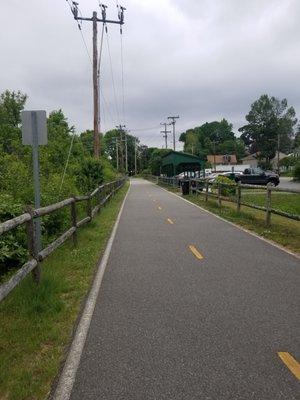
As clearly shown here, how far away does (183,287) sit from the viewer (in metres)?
8.41

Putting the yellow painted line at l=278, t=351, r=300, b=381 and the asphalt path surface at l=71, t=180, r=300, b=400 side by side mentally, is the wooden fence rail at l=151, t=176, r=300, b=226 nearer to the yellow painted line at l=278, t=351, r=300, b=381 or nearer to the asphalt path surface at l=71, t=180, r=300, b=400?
the asphalt path surface at l=71, t=180, r=300, b=400

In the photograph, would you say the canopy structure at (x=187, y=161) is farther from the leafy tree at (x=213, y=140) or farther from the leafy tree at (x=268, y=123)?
the leafy tree at (x=213, y=140)

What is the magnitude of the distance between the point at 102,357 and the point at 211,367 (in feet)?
3.63

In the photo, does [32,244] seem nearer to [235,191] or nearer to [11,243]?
[11,243]

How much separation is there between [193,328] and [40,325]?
180 centimetres

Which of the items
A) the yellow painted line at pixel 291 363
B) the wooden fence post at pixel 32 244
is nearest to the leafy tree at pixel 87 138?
the wooden fence post at pixel 32 244

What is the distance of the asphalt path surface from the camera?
15.3ft

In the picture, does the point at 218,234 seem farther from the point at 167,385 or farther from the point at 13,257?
the point at 167,385

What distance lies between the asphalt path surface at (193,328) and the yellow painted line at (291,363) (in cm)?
5

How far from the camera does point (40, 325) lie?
6336 millimetres

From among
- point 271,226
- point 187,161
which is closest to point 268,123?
point 187,161

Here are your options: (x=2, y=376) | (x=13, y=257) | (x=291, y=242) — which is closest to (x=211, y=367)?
(x=2, y=376)

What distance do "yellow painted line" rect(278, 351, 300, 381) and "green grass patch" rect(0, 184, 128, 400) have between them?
7.15ft

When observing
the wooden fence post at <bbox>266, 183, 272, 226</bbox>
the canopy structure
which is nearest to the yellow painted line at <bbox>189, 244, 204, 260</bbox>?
the wooden fence post at <bbox>266, 183, 272, 226</bbox>
